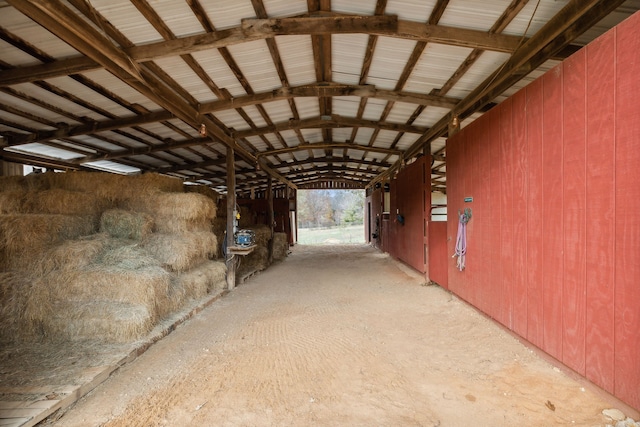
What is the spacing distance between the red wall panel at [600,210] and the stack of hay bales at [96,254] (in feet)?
13.2

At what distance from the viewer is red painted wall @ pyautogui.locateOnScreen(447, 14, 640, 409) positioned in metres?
1.90

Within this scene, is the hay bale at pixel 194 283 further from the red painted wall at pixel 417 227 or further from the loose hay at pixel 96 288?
the red painted wall at pixel 417 227

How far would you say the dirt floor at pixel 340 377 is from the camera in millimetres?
2000

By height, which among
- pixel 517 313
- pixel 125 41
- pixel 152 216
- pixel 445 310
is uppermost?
pixel 125 41

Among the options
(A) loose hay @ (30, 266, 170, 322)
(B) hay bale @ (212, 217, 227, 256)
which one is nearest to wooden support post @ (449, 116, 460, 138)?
(A) loose hay @ (30, 266, 170, 322)

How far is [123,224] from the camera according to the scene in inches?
167

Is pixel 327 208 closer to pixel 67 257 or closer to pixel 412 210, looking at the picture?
pixel 412 210

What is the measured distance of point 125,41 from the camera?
9.78ft

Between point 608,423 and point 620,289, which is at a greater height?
point 620,289

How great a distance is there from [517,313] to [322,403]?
231 cm

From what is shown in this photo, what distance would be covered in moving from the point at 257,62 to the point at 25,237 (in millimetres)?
3353

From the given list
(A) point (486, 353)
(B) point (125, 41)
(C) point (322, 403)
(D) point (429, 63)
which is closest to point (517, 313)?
(A) point (486, 353)

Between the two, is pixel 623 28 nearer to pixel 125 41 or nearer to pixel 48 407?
pixel 125 41

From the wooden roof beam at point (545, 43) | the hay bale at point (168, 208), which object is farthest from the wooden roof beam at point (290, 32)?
the hay bale at point (168, 208)
